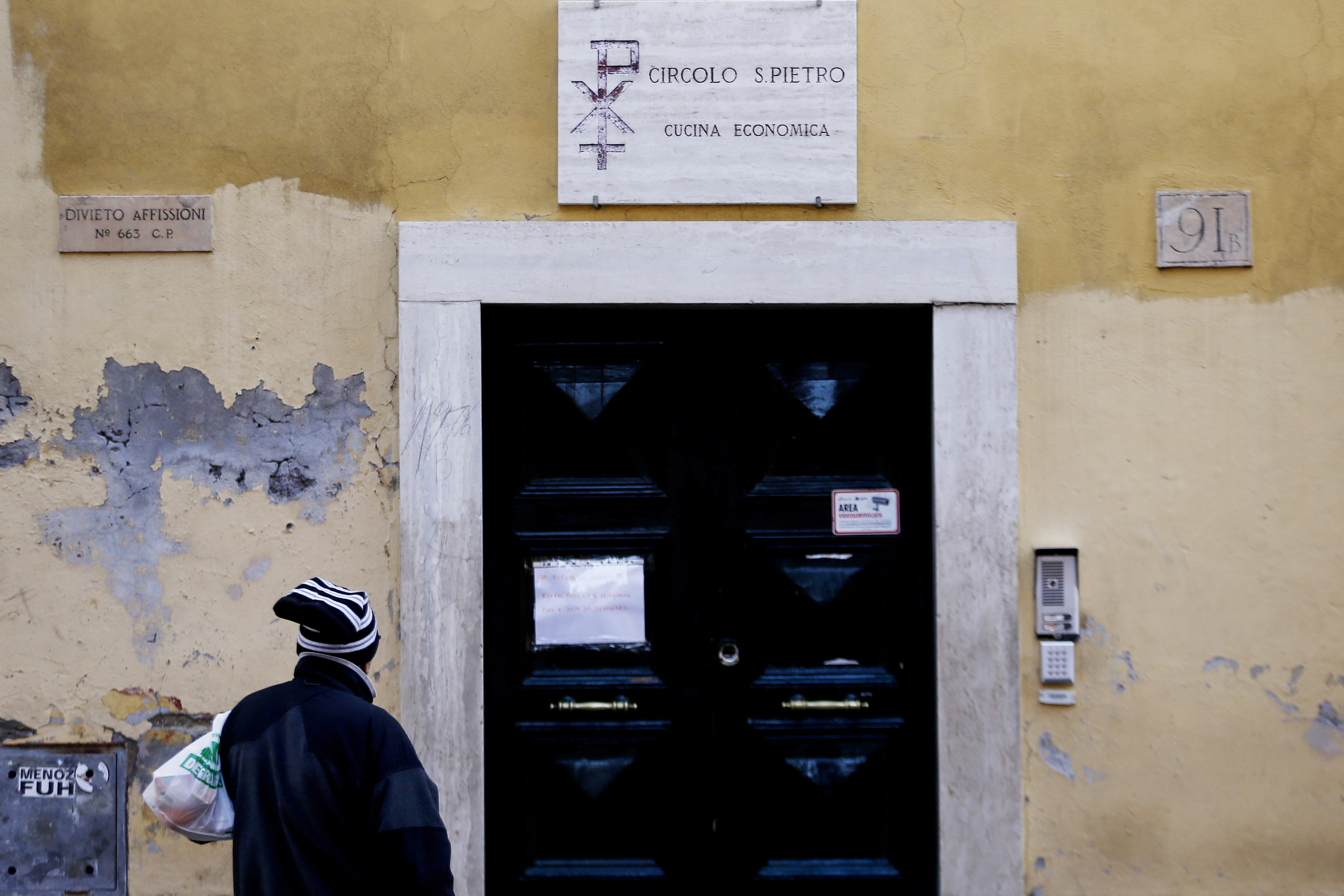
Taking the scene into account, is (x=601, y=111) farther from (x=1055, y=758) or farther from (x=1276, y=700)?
(x=1276, y=700)

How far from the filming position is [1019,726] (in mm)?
3203

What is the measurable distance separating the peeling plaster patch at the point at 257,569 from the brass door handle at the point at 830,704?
5.74 feet

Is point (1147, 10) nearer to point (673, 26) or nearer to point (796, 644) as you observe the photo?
point (673, 26)

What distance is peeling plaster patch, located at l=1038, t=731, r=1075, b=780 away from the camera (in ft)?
10.5

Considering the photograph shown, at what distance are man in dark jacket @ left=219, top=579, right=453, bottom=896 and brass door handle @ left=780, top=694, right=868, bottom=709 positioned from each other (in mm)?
1517

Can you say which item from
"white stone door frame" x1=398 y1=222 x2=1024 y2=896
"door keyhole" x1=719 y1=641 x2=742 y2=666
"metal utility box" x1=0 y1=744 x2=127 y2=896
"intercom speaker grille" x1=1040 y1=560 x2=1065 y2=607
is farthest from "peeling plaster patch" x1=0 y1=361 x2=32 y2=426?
"intercom speaker grille" x1=1040 y1=560 x2=1065 y2=607

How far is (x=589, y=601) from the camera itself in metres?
3.34

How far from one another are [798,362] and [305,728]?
197 cm

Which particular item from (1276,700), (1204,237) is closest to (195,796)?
(1276,700)

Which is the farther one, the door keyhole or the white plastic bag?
the door keyhole

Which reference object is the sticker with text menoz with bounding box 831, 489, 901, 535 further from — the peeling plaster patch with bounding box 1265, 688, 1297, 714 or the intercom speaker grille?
the peeling plaster patch with bounding box 1265, 688, 1297, 714

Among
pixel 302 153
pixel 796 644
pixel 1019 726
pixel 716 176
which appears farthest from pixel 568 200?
pixel 1019 726

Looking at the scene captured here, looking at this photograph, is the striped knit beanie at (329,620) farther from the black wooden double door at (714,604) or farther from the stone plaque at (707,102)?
the stone plaque at (707,102)

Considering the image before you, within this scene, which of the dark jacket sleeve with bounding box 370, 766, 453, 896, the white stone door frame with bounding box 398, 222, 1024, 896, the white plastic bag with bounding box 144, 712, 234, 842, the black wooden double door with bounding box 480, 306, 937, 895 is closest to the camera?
the dark jacket sleeve with bounding box 370, 766, 453, 896
